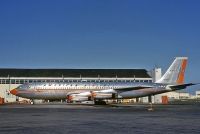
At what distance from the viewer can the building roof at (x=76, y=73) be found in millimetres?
109812

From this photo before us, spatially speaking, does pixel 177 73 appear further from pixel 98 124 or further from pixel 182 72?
pixel 98 124

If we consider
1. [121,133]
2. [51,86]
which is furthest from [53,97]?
[121,133]

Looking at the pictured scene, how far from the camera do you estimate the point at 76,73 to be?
112750 millimetres

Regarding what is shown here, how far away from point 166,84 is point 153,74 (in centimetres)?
2952

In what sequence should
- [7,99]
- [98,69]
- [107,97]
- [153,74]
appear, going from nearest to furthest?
1. [107,97]
2. [7,99]
3. [153,74]
4. [98,69]

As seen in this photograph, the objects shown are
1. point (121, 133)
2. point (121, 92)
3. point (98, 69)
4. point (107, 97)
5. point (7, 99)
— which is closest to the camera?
point (121, 133)

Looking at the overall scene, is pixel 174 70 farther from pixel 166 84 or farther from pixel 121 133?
pixel 121 133

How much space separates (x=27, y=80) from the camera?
10600 cm

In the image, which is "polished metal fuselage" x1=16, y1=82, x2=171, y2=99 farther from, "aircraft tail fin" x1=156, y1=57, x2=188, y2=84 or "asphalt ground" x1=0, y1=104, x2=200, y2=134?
"asphalt ground" x1=0, y1=104, x2=200, y2=134

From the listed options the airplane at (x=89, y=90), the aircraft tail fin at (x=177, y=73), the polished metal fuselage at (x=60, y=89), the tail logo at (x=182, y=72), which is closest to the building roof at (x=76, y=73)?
the aircraft tail fin at (x=177, y=73)

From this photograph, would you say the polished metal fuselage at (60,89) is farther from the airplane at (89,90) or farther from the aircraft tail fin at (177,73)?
the aircraft tail fin at (177,73)

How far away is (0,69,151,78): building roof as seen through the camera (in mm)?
109812

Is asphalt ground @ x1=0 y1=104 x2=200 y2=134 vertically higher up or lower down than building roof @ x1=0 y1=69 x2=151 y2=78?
lower down

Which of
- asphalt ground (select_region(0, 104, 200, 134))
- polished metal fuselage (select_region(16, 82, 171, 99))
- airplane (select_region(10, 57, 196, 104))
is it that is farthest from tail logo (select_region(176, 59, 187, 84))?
asphalt ground (select_region(0, 104, 200, 134))
